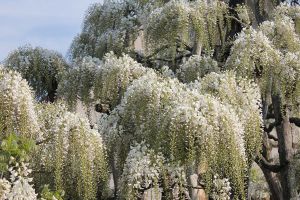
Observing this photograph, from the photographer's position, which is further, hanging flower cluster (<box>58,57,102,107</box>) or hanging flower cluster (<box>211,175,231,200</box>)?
hanging flower cluster (<box>58,57,102,107</box>)

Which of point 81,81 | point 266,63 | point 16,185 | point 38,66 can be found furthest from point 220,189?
point 38,66

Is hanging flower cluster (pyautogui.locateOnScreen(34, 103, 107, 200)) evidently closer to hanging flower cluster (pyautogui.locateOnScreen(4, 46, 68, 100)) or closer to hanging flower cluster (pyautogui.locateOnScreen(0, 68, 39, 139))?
hanging flower cluster (pyautogui.locateOnScreen(0, 68, 39, 139))

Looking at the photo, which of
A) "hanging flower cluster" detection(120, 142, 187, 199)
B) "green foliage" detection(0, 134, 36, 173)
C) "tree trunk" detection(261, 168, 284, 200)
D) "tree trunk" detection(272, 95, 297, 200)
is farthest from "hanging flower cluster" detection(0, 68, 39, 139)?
"tree trunk" detection(261, 168, 284, 200)

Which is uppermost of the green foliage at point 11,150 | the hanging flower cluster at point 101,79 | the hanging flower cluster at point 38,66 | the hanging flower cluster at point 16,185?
the hanging flower cluster at point 38,66

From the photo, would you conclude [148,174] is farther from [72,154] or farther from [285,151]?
[285,151]

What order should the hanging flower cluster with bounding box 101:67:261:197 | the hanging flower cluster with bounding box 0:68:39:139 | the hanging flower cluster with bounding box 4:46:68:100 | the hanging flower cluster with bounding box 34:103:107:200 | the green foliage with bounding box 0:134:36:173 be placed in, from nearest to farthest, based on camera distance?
1. the green foliage with bounding box 0:134:36:173
2. the hanging flower cluster with bounding box 101:67:261:197
3. the hanging flower cluster with bounding box 0:68:39:139
4. the hanging flower cluster with bounding box 34:103:107:200
5. the hanging flower cluster with bounding box 4:46:68:100

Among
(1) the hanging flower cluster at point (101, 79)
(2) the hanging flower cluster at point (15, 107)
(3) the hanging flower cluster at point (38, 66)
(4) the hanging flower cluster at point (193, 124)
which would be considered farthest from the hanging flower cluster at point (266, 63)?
(3) the hanging flower cluster at point (38, 66)

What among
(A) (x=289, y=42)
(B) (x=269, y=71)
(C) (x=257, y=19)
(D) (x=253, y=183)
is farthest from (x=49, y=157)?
(D) (x=253, y=183)

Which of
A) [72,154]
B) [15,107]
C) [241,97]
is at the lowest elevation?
[72,154]

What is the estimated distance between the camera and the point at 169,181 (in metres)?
7.03

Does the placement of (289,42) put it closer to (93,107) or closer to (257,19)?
(257,19)

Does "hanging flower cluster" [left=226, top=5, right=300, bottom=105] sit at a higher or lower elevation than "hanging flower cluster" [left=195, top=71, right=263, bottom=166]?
higher

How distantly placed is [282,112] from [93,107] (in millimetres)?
3026

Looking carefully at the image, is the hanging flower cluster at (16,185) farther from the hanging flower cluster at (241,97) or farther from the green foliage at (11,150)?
the hanging flower cluster at (241,97)
